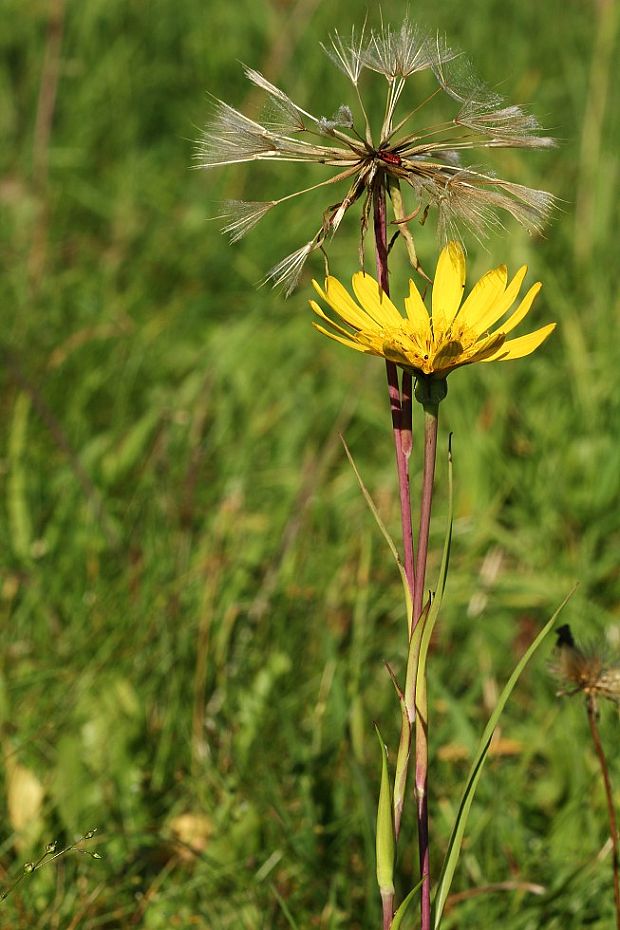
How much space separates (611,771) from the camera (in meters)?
1.85

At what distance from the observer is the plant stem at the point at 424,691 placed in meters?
1.06

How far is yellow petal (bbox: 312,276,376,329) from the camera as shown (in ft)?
3.53

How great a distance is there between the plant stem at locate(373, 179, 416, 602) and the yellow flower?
1.2 inches

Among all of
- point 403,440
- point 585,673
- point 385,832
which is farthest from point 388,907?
point 403,440

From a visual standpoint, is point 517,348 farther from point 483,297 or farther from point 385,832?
point 385,832

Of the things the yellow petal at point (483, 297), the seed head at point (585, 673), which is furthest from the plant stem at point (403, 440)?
the seed head at point (585, 673)

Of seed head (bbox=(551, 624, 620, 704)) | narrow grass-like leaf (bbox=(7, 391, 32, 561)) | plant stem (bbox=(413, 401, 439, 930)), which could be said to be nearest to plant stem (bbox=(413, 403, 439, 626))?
plant stem (bbox=(413, 401, 439, 930))

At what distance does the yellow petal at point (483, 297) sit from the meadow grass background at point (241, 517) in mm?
233

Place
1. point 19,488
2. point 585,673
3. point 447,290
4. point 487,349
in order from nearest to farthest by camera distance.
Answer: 1. point 487,349
2. point 447,290
3. point 585,673
4. point 19,488

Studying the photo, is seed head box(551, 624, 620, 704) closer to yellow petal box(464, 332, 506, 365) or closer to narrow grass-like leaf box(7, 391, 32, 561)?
yellow petal box(464, 332, 506, 365)

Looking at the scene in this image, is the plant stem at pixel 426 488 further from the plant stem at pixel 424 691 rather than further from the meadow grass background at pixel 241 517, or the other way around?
the meadow grass background at pixel 241 517

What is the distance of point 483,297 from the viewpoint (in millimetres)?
1146

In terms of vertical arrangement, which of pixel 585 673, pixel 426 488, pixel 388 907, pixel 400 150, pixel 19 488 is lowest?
pixel 388 907

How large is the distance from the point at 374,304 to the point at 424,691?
0.40 m
